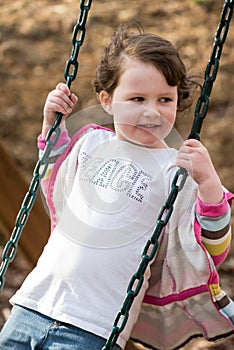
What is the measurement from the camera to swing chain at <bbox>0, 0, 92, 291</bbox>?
2061mm

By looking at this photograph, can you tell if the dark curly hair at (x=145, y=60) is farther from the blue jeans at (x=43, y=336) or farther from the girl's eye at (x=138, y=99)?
the blue jeans at (x=43, y=336)

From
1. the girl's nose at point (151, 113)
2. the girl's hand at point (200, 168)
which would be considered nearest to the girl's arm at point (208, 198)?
the girl's hand at point (200, 168)

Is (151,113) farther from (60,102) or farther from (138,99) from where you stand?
(60,102)

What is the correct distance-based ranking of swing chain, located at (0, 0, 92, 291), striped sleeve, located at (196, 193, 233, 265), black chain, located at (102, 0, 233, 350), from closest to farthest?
black chain, located at (102, 0, 233, 350) < striped sleeve, located at (196, 193, 233, 265) < swing chain, located at (0, 0, 92, 291)

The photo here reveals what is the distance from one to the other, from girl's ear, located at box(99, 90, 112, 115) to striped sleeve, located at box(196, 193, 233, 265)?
33 centimetres

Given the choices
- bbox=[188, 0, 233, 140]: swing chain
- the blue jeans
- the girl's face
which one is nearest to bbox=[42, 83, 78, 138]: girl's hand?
the girl's face

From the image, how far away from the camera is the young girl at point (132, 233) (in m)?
1.94

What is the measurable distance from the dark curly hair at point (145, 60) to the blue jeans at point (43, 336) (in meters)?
0.57

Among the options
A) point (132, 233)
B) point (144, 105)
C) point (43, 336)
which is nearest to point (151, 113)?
point (144, 105)

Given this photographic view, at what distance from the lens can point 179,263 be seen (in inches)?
78.3

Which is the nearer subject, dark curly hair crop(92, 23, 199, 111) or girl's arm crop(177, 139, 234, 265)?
girl's arm crop(177, 139, 234, 265)

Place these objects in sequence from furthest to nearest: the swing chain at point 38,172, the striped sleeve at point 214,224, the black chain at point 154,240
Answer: the swing chain at point 38,172 → the striped sleeve at point 214,224 → the black chain at point 154,240

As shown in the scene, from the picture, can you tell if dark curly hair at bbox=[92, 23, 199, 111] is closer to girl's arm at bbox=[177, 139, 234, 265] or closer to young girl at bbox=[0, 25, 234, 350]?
young girl at bbox=[0, 25, 234, 350]

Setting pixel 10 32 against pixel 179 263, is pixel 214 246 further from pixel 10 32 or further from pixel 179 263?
pixel 10 32
